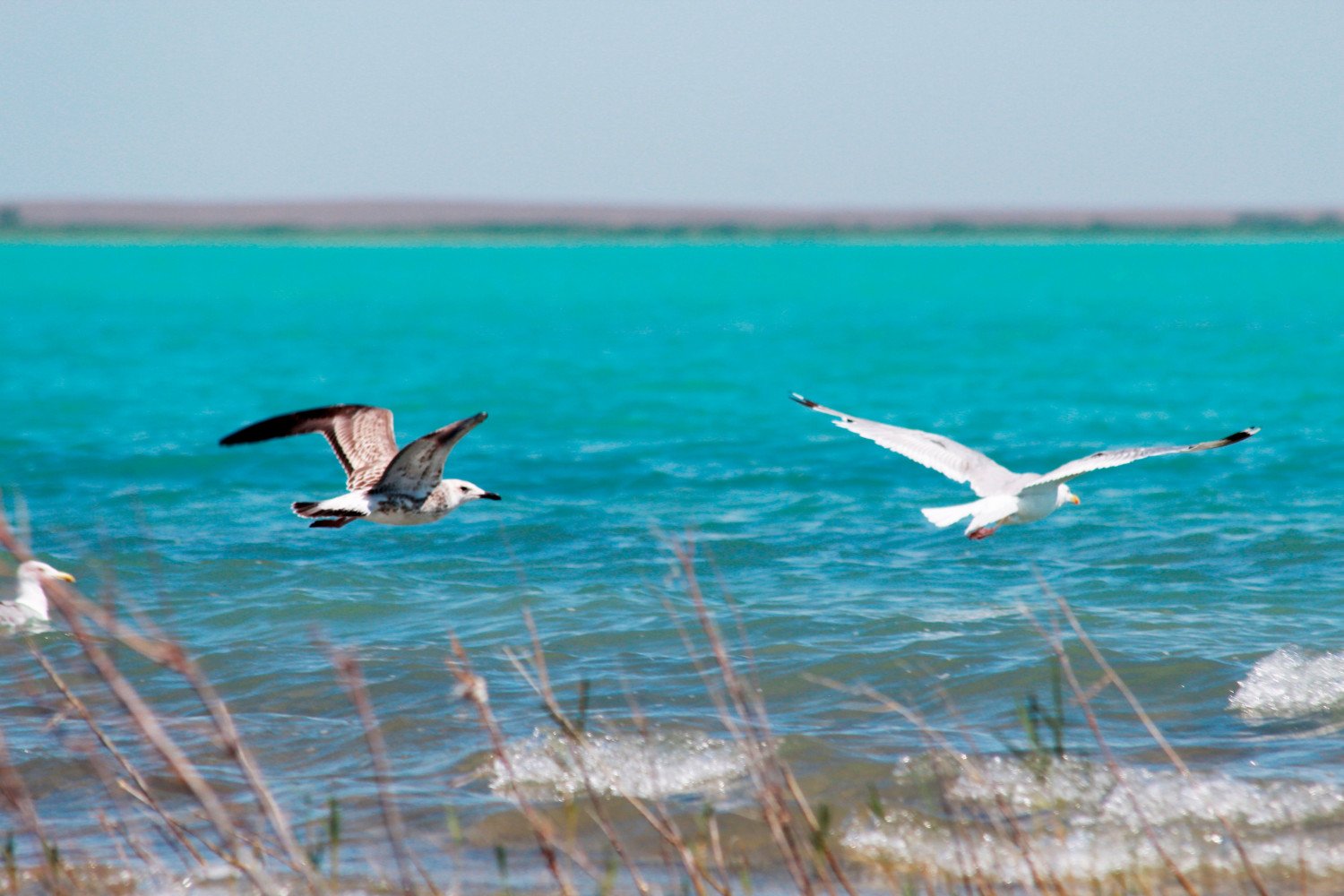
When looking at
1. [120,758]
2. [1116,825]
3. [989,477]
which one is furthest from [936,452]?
[120,758]

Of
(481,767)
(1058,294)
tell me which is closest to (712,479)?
(481,767)

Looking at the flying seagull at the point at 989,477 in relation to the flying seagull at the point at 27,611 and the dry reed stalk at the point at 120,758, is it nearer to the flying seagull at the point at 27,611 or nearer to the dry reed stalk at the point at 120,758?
the dry reed stalk at the point at 120,758

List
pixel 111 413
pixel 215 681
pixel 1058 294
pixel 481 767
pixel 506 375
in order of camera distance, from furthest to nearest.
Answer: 1. pixel 1058 294
2. pixel 506 375
3. pixel 111 413
4. pixel 215 681
5. pixel 481 767

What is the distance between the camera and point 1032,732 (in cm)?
421

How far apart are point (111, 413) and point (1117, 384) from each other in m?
20.4

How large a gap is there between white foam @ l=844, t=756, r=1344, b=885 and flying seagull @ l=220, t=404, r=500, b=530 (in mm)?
2865

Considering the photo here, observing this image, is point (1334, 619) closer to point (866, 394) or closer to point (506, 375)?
point (866, 394)

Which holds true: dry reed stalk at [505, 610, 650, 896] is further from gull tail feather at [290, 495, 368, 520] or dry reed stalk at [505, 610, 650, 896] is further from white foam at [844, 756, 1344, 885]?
gull tail feather at [290, 495, 368, 520]

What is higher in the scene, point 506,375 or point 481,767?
point 481,767

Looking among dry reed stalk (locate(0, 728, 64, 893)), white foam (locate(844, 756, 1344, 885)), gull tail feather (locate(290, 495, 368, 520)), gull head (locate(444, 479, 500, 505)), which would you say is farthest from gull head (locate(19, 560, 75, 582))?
white foam (locate(844, 756, 1344, 885))

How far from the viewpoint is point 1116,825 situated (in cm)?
639

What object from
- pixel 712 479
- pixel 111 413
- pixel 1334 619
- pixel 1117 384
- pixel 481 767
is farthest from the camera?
pixel 1117 384

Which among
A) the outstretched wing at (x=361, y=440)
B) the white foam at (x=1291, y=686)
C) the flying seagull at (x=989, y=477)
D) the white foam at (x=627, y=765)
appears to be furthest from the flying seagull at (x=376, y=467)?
the white foam at (x=1291, y=686)

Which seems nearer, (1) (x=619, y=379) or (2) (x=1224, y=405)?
(2) (x=1224, y=405)
